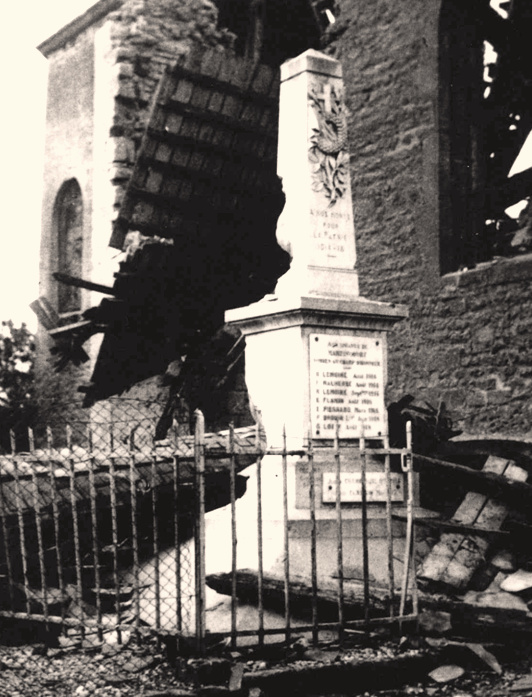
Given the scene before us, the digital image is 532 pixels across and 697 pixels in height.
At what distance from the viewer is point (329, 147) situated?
6.97 metres

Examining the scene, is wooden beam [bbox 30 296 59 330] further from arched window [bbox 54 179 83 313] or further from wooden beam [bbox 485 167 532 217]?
wooden beam [bbox 485 167 532 217]

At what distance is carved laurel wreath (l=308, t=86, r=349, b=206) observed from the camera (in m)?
6.92

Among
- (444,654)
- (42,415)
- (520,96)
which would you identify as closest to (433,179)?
(520,96)

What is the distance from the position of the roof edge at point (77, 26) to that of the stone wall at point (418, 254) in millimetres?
4596

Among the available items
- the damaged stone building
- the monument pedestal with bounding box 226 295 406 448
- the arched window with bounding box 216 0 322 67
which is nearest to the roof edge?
the arched window with bounding box 216 0 322 67

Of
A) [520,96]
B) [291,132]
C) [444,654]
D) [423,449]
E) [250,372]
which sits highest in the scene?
[520,96]

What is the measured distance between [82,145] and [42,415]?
4.12 metres

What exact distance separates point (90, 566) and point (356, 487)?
176 centimetres

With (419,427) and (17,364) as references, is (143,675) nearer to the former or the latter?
(419,427)

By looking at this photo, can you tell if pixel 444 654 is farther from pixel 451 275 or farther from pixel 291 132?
pixel 451 275

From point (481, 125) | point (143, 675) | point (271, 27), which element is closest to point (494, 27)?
point (481, 125)

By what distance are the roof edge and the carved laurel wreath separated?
8.70m

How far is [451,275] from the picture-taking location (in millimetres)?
10117

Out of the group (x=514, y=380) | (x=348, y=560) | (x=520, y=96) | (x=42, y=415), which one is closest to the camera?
(x=348, y=560)
